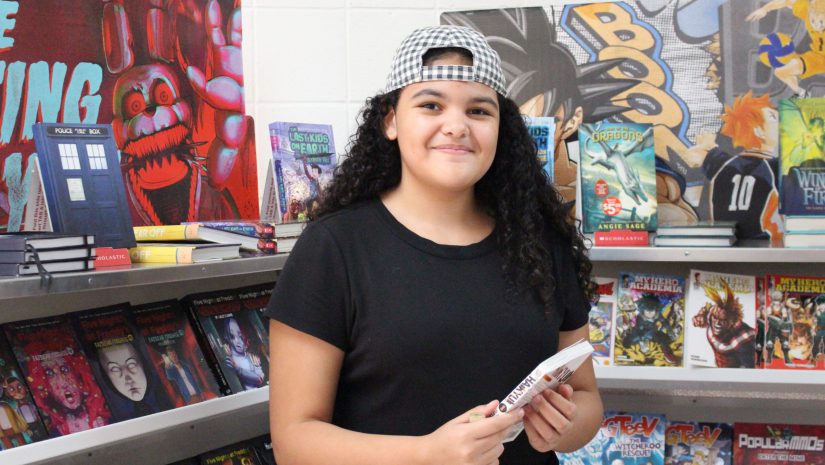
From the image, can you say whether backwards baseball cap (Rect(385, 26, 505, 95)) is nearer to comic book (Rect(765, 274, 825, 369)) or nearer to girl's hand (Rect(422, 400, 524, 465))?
girl's hand (Rect(422, 400, 524, 465))

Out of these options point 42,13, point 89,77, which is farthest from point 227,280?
point 42,13

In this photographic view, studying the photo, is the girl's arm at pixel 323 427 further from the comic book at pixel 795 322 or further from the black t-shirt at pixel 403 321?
the comic book at pixel 795 322

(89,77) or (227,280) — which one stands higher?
(89,77)

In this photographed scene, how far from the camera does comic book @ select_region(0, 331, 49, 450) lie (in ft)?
6.12

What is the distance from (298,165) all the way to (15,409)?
3.63ft

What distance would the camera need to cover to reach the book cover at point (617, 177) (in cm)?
272

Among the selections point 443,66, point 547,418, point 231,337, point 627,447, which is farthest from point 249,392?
point 627,447

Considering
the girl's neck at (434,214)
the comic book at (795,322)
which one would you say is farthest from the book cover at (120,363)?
the comic book at (795,322)

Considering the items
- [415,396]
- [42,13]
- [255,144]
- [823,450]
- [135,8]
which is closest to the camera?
[415,396]

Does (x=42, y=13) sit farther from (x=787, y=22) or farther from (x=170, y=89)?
(x=787, y=22)

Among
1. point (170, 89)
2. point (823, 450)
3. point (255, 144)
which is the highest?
point (170, 89)

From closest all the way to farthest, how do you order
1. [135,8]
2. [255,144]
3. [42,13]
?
1. [42,13]
2. [135,8]
3. [255,144]

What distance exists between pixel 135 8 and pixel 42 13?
0.35m

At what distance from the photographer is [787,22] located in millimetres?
2805
